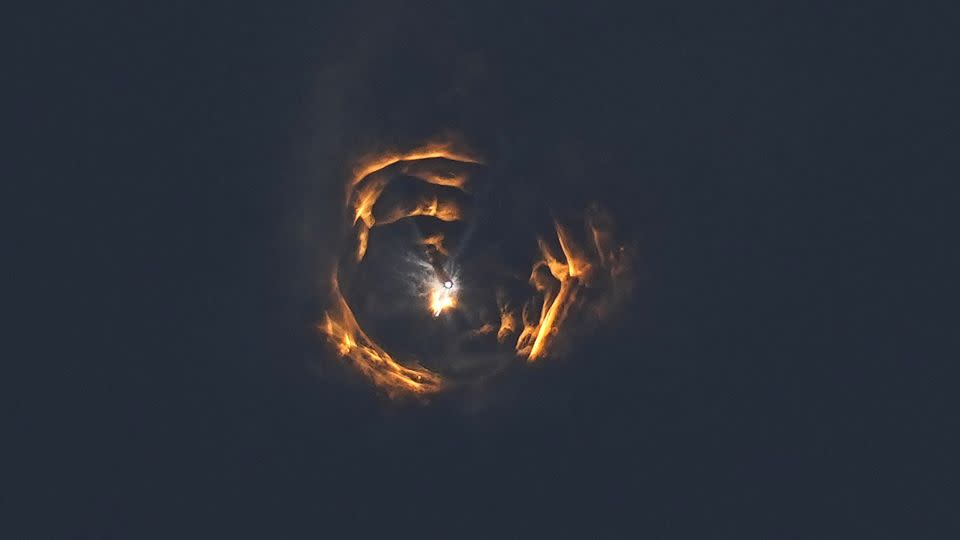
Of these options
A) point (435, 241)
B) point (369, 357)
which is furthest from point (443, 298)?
point (369, 357)

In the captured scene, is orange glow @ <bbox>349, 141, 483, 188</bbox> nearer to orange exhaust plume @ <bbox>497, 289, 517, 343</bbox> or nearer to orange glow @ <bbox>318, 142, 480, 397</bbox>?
orange glow @ <bbox>318, 142, 480, 397</bbox>

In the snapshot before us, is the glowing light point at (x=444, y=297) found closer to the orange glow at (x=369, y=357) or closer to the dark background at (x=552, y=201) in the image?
the orange glow at (x=369, y=357)

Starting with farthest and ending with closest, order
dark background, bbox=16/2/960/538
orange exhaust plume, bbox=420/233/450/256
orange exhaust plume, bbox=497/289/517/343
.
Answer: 1. orange exhaust plume, bbox=420/233/450/256
2. orange exhaust plume, bbox=497/289/517/343
3. dark background, bbox=16/2/960/538

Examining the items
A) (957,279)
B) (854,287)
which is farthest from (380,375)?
(957,279)

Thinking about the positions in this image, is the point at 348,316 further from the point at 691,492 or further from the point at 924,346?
the point at 924,346

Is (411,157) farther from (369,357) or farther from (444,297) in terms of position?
(369,357)

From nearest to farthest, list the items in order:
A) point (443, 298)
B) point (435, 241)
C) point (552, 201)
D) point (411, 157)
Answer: point (552, 201) < point (411, 157) < point (443, 298) < point (435, 241)

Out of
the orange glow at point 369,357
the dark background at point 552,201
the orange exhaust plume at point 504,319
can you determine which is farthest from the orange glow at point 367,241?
the orange exhaust plume at point 504,319

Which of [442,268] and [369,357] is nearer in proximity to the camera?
[369,357]

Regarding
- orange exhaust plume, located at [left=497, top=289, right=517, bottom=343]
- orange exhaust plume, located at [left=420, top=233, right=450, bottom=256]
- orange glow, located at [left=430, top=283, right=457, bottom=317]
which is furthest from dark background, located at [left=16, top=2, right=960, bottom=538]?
orange glow, located at [left=430, top=283, right=457, bottom=317]
